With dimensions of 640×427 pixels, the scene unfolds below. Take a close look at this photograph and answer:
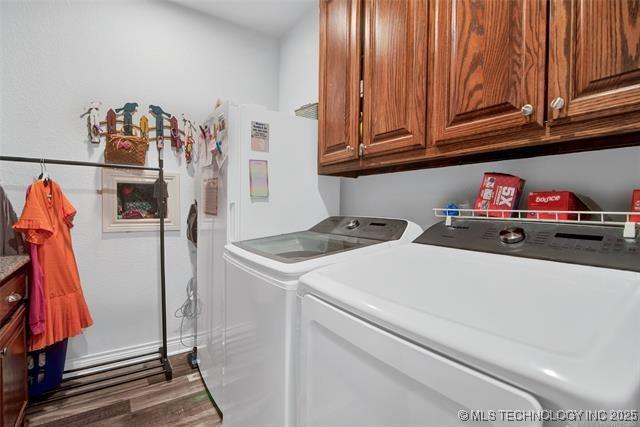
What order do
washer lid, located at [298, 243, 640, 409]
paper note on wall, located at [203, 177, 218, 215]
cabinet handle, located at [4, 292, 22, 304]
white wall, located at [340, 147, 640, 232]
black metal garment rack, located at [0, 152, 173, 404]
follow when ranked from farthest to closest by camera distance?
black metal garment rack, located at [0, 152, 173, 404] → paper note on wall, located at [203, 177, 218, 215] → cabinet handle, located at [4, 292, 22, 304] → white wall, located at [340, 147, 640, 232] → washer lid, located at [298, 243, 640, 409]

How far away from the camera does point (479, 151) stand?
953 millimetres

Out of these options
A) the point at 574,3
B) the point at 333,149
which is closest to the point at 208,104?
the point at 333,149

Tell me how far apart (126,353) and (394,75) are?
2571 mm

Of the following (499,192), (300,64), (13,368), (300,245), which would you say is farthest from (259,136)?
(13,368)

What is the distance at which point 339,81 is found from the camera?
1.51m

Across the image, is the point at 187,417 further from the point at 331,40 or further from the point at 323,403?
the point at 331,40

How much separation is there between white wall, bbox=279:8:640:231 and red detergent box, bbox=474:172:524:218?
0.10 metres

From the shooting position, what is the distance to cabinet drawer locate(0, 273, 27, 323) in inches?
47.9

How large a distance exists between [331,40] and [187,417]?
7.45 ft

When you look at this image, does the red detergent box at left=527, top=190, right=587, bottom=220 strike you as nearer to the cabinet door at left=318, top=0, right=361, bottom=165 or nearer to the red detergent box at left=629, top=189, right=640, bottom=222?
the red detergent box at left=629, top=189, right=640, bottom=222

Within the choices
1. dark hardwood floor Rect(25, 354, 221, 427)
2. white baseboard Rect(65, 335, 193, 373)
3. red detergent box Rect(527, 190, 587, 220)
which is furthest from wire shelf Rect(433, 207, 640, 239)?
white baseboard Rect(65, 335, 193, 373)

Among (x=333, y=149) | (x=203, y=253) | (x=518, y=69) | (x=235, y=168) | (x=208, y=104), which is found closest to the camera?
(x=518, y=69)

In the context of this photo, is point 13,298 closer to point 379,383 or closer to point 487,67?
point 379,383

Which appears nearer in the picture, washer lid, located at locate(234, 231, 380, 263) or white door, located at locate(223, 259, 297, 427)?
white door, located at locate(223, 259, 297, 427)
